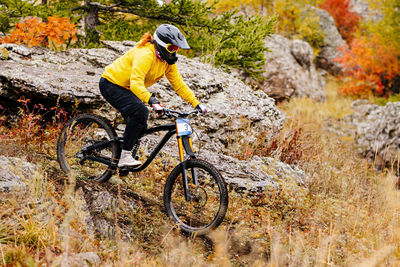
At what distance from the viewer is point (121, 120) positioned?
5836mm

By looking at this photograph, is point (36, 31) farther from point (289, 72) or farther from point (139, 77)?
point (289, 72)

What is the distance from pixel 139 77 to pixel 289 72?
429 inches

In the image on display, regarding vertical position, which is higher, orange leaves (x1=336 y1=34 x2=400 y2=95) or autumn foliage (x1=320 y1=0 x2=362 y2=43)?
autumn foliage (x1=320 y1=0 x2=362 y2=43)

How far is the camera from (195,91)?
6352mm

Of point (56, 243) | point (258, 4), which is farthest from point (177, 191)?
point (258, 4)

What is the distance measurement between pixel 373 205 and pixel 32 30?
7386 millimetres

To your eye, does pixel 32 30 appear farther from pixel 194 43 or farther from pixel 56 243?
pixel 56 243

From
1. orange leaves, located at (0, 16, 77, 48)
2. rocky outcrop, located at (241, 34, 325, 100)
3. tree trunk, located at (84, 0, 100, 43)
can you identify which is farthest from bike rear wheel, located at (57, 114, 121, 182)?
rocky outcrop, located at (241, 34, 325, 100)

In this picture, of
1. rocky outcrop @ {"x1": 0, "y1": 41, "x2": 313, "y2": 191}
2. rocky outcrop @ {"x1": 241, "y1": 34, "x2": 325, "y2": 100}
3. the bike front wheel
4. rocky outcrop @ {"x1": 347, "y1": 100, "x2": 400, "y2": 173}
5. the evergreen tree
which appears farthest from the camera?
rocky outcrop @ {"x1": 241, "y1": 34, "x2": 325, "y2": 100}

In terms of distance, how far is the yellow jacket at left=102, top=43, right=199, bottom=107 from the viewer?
3754mm

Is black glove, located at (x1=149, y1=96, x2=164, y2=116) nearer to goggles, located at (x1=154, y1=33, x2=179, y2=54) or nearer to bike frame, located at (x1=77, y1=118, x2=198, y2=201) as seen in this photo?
bike frame, located at (x1=77, y1=118, x2=198, y2=201)

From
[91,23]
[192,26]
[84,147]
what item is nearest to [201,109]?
[84,147]

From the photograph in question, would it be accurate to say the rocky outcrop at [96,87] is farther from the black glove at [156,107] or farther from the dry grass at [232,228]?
the black glove at [156,107]

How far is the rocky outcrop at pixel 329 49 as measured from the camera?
20.3 m
